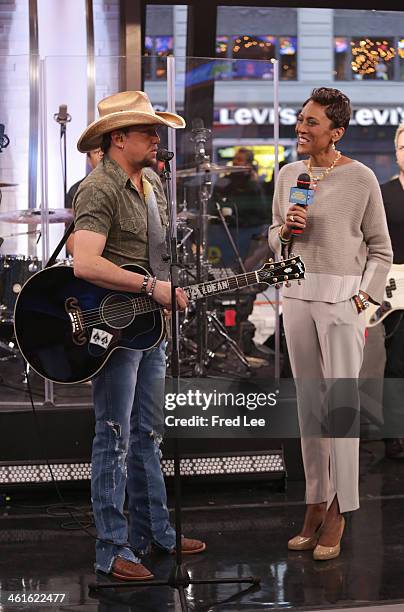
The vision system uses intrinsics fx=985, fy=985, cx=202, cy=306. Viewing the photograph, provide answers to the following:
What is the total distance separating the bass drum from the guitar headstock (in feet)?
9.32

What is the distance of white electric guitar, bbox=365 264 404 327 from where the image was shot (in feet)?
17.6

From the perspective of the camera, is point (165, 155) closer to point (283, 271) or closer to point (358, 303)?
point (283, 271)

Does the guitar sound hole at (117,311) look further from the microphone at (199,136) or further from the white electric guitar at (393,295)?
the microphone at (199,136)

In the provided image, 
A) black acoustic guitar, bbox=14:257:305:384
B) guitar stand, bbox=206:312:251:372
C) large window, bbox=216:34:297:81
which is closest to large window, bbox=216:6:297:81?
large window, bbox=216:34:297:81

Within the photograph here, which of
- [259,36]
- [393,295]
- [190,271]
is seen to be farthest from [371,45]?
[393,295]

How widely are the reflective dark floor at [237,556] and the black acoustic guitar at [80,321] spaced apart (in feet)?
2.53

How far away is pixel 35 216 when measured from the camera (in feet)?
18.7

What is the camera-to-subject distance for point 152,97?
19.3 feet

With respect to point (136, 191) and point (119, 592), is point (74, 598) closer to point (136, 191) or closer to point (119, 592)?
point (119, 592)

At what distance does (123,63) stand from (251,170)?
3.81ft

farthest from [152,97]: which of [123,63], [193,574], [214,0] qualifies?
[193,574]

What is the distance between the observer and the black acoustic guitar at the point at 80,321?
3.47m

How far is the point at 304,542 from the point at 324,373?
2.24ft

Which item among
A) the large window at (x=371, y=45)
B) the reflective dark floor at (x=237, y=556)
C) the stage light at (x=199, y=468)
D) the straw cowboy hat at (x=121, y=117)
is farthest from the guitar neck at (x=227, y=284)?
the large window at (x=371, y=45)
